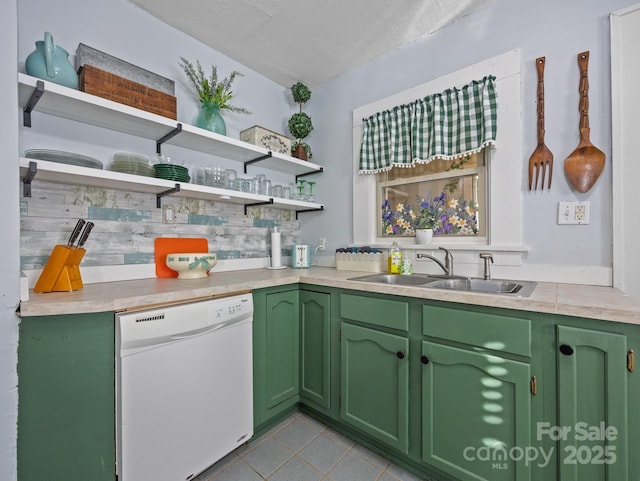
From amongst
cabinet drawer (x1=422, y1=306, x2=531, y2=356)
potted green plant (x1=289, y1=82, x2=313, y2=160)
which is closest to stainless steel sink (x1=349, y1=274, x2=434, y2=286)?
cabinet drawer (x1=422, y1=306, x2=531, y2=356)

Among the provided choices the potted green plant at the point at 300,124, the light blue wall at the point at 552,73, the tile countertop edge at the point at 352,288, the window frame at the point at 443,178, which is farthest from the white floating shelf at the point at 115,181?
the light blue wall at the point at 552,73

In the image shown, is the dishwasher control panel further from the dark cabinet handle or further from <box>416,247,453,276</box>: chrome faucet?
the dark cabinet handle

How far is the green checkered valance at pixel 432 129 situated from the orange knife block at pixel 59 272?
6.15 feet

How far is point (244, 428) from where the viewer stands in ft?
5.21

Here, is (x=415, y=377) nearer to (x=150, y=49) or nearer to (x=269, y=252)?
(x=269, y=252)

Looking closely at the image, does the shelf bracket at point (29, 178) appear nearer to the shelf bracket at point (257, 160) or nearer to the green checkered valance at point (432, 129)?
the shelf bracket at point (257, 160)

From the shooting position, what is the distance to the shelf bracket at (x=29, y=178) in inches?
46.9

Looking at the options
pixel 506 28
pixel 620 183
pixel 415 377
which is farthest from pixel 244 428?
pixel 506 28

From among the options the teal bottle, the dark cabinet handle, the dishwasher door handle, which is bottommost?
the dishwasher door handle

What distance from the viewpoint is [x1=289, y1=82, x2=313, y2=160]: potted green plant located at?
2.48 metres

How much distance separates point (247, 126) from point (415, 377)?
2161 mm

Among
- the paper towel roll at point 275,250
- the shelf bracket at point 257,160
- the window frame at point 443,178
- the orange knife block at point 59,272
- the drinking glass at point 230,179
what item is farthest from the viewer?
the paper towel roll at point 275,250

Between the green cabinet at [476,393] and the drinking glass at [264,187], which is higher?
the drinking glass at [264,187]

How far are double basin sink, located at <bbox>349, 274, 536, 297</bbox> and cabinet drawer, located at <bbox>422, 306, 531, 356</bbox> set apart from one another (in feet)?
0.62
